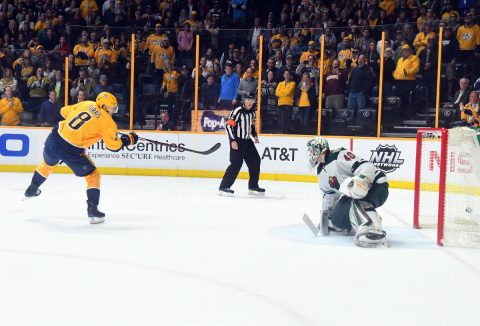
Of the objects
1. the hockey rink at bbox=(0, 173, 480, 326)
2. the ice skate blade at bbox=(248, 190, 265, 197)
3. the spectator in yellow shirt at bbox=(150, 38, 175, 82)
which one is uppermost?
the spectator in yellow shirt at bbox=(150, 38, 175, 82)

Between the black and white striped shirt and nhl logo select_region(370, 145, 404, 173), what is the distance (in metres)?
2.29

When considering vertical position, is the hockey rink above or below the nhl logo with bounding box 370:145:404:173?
below

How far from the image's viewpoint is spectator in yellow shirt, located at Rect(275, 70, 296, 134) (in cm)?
1061

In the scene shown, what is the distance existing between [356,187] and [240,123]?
3.74 m

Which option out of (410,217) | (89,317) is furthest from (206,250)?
(410,217)

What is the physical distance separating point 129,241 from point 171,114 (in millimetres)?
5797

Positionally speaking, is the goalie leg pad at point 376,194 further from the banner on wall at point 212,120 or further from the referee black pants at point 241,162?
the banner on wall at point 212,120

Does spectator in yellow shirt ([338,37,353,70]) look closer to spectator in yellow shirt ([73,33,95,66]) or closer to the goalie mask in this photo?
spectator in yellow shirt ([73,33,95,66])

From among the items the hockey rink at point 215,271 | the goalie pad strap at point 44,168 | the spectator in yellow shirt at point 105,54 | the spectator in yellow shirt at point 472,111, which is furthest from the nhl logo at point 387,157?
the goalie pad strap at point 44,168

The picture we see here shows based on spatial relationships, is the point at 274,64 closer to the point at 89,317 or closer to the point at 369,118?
the point at 369,118

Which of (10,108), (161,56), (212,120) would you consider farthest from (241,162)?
(10,108)

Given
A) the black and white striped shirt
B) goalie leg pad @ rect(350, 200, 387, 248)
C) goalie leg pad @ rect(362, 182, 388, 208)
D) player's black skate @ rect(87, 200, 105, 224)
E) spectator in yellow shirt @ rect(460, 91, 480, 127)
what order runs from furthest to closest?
1. spectator in yellow shirt @ rect(460, 91, 480, 127)
2. the black and white striped shirt
3. player's black skate @ rect(87, 200, 105, 224)
4. goalie leg pad @ rect(362, 182, 388, 208)
5. goalie leg pad @ rect(350, 200, 387, 248)

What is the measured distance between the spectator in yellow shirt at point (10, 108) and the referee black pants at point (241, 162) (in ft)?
13.9

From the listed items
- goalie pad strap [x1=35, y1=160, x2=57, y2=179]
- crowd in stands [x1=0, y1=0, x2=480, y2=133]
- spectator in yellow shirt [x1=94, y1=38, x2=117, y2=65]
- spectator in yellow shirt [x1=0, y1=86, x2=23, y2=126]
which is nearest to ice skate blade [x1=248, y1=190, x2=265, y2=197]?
crowd in stands [x1=0, y1=0, x2=480, y2=133]
